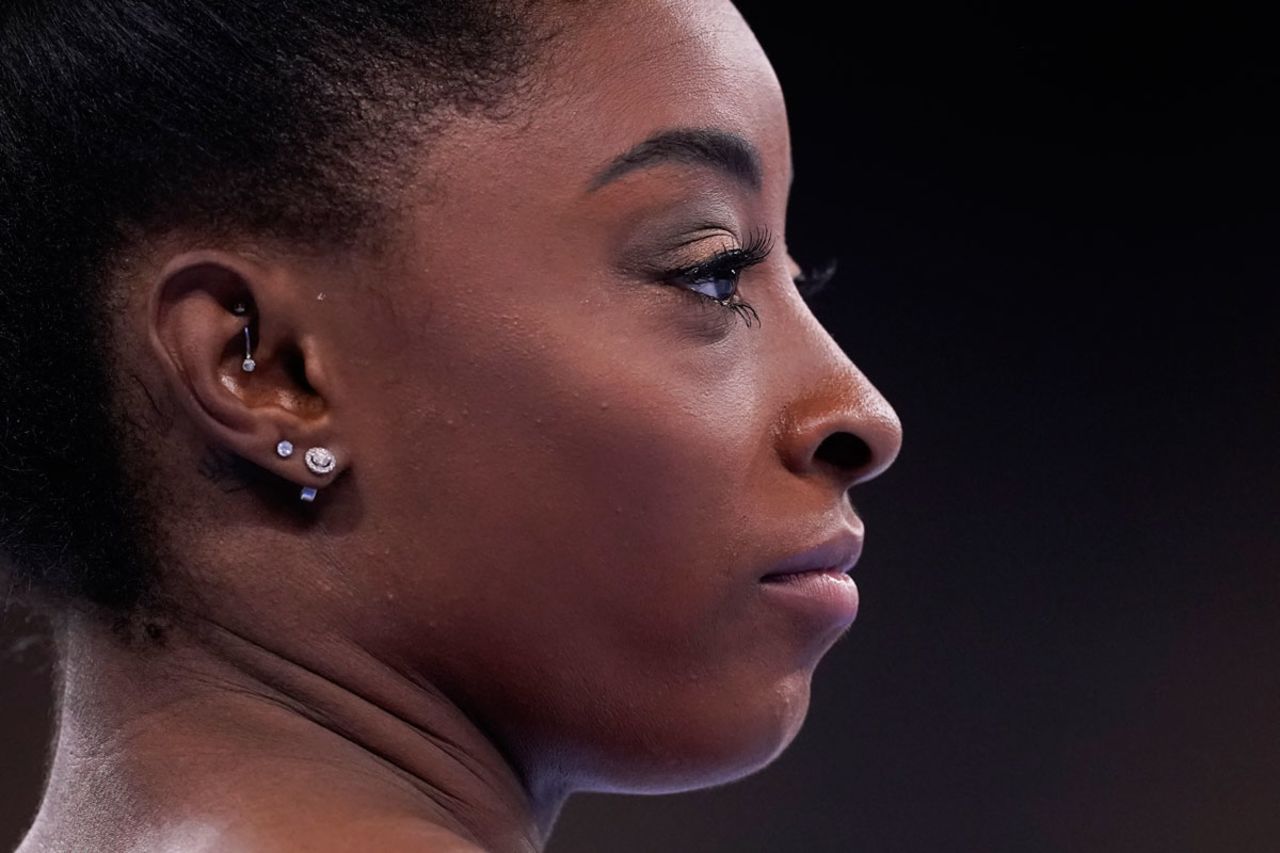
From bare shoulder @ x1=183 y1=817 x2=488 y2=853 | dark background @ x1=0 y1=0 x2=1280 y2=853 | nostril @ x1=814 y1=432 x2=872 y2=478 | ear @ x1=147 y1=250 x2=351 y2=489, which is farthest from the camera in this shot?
dark background @ x1=0 y1=0 x2=1280 y2=853

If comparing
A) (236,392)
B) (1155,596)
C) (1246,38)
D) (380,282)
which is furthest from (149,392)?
(1246,38)

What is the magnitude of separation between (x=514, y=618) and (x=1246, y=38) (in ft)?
5.83

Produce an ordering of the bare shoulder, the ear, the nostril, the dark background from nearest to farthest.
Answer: the bare shoulder < the ear < the nostril < the dark background

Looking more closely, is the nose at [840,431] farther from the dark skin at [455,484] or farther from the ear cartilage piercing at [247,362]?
the ear cartilage piercing at [247,362]

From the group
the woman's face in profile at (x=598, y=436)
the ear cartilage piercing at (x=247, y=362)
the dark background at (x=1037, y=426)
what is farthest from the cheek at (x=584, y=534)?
the dark background at (x=1037, y=426)

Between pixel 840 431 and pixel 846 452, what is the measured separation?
3cm

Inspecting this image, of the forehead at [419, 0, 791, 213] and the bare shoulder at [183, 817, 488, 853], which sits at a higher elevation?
the forehead at [419, 0, 791, 213]

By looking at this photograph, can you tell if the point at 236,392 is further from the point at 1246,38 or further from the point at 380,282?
the point at 1246,38

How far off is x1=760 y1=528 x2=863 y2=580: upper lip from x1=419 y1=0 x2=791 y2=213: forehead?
0.25 m

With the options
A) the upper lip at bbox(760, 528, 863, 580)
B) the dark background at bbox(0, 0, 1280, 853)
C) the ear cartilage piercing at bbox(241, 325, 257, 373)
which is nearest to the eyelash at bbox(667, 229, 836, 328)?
the upper lip at bbox(760, 528, 863, 580)

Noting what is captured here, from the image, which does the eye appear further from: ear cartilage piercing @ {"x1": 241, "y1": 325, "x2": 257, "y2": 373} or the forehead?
ear cartilage piercing @ {"x1": 241, "y1": 325, "x2": 257, "y2": 373}

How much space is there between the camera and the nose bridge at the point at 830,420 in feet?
3.86

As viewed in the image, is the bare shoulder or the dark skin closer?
the bare shoulder

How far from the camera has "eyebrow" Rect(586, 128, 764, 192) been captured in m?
1.16
